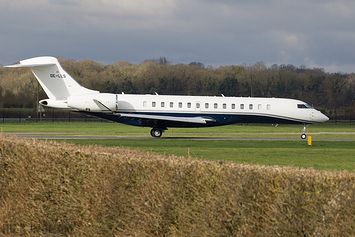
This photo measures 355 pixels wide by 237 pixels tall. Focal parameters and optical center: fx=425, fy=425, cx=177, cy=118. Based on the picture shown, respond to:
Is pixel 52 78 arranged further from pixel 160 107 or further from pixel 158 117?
pixel 158 117

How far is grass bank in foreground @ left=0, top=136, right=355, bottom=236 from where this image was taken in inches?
204

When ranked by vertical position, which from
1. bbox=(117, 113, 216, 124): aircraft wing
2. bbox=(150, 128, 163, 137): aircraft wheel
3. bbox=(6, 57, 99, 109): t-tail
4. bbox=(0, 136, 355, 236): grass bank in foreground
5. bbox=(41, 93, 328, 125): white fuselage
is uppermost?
bbox=(6, 57, 99, 109): t-tail

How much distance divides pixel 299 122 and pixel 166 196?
31.1 m

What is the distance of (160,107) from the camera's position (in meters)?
33.5

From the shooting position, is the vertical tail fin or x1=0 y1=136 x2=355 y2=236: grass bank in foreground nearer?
x1=0 y1=136 x2=355 y2=236: grass bank in foreground

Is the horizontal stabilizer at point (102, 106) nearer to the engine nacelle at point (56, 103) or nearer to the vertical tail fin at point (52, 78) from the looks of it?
the engine nacelle at point (56, 103)

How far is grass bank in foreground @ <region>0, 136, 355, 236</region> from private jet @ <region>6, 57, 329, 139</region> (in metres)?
25.1

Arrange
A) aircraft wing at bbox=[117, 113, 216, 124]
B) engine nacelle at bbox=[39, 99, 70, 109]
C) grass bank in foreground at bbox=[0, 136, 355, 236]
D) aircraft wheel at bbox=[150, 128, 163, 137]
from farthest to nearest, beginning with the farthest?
engine nacelle at bbox=[39, 99, 70, 109], aircraft wheel at bbox=[150, 128, 163, 137], aircraft wing at bbox=[117, 113, 216, 124], grass bank in foreground at bbox=[0, 136, 355, 236]

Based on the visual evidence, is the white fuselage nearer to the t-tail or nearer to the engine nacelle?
the engine nacelle

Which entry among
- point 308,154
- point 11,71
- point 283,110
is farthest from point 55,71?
point 11,71

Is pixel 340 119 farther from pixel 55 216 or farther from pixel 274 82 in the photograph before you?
pixel 55 216

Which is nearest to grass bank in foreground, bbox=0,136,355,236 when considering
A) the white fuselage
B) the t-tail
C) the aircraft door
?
the white fuselage

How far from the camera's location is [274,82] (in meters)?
104

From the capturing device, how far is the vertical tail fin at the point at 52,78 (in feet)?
116
